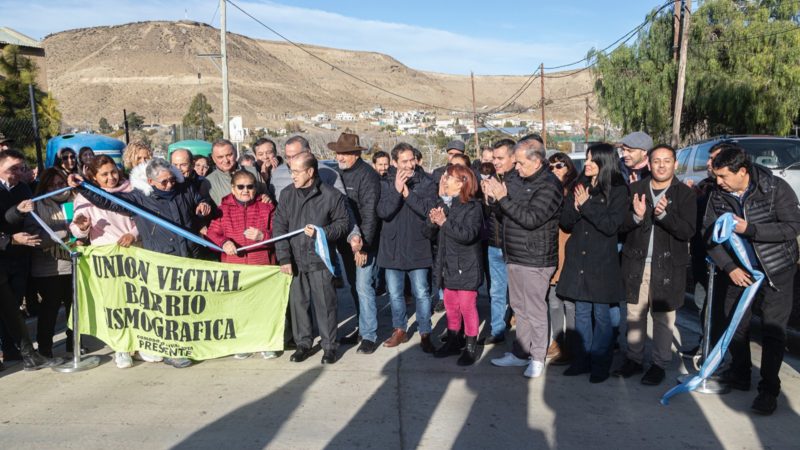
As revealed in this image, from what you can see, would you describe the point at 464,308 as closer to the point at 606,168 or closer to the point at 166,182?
the point at 606,168

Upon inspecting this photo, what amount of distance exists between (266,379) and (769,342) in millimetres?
3877

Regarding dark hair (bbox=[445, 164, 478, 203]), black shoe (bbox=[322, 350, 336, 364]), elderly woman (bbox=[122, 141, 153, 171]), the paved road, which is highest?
elderly woman (bbox=[122, 141, 153, 171])

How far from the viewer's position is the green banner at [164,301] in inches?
226

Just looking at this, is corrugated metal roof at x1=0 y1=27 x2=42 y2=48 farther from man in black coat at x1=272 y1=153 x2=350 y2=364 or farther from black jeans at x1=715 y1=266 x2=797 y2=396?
black jeans at x1=715 y1=266 x2=797 y2=396

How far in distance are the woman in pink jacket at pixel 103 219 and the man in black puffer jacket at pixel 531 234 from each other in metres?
3.26

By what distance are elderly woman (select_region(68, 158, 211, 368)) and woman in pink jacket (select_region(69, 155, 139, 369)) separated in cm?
11

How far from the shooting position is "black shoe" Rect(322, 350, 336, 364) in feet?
19.3

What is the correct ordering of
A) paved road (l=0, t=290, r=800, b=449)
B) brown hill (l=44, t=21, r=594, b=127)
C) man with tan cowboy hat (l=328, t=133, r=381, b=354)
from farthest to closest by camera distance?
brown hill (l=44, t=21, r=594, b=127)
man with tan cowboy hat (l=328, t=133, r=381, b=354)
paved road (l=0, t=290, r=800, b=449)

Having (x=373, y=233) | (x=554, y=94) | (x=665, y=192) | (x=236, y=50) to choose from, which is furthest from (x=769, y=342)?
(x=554, y=94)

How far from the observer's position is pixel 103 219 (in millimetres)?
5816

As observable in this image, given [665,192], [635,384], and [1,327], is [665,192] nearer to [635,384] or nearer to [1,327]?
[635,384]

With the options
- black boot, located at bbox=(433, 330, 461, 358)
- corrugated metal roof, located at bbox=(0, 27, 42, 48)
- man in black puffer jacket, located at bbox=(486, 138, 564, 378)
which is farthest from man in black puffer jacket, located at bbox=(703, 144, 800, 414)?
corrugated metal roof, located at bbox=(0, 27, 42, 48)

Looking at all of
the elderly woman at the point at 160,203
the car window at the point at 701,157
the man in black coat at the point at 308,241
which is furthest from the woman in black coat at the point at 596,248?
the car window at the point at 701,157

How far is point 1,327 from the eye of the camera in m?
5.78
